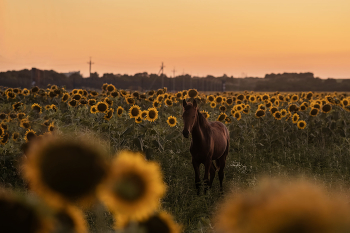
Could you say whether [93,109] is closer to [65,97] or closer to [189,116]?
[189,116]

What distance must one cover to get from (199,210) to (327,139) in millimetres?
8759

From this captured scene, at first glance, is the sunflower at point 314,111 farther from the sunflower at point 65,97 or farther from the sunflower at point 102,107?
the sunflower at point 65,97

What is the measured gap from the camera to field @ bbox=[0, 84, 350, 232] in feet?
22.2

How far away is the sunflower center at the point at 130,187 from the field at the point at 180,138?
11.0ft

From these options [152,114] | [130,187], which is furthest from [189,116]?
[130,187]

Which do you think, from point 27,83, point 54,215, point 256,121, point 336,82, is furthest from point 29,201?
point 336,82

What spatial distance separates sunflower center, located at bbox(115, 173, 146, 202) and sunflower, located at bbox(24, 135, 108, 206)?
2.2 inches

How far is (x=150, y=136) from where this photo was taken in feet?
28.4

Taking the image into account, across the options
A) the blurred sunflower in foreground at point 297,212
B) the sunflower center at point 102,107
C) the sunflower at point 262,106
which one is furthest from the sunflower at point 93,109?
the blurred sunflower in foreground at point 297,212

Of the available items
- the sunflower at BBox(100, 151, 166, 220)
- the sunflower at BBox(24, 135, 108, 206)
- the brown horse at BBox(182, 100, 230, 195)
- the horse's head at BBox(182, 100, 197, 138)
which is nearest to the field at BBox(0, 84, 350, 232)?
the brown horse at BBox(182, 100, 230, 195)

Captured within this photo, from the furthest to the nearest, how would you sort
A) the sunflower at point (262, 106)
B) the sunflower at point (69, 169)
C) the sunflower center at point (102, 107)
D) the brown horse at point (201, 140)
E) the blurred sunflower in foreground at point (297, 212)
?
the sunflower at point (262, 106)
the sunflower center at point (102, 107)
the brown horse at point (201, 140)
the sunflower at point (69, 169)
the blurred sunflower in foreground at point (297, 212)

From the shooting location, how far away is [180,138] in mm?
10875

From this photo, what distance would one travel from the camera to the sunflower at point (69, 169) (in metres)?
0.56

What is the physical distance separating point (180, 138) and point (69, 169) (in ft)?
33.9
